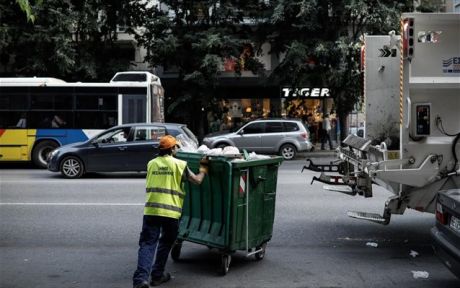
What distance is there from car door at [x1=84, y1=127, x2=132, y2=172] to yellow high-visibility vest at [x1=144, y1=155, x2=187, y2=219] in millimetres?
9869

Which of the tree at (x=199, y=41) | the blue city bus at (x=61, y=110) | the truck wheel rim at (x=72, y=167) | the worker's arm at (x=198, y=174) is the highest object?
the tree at (x=199, y=41)

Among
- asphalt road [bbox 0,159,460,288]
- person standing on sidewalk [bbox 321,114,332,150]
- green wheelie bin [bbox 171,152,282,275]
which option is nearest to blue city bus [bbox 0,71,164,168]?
asphalt road [bbox 0,159,460,288]

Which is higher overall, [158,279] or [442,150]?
[442,150]

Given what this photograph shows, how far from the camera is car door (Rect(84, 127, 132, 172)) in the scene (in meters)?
16.0

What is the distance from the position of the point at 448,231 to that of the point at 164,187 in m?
2.87

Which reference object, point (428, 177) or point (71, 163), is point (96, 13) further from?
point (428, 177)

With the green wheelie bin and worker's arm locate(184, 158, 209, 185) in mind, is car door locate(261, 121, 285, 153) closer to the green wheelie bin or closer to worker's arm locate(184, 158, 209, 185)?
the green wheelie bin

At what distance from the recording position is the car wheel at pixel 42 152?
19.2 metres

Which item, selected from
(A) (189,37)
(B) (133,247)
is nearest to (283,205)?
(B) (133,247)

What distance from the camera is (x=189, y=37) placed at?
2514 cm

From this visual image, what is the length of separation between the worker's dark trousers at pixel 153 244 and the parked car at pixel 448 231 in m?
2.71

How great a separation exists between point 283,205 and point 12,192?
6099 millimetres

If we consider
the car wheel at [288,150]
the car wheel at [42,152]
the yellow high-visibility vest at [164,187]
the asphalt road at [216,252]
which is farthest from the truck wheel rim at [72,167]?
the yellow high-visibility vest at [164,187]

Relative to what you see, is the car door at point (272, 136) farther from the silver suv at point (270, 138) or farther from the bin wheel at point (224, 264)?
Answer: the bin wheel at point (224, 264)
